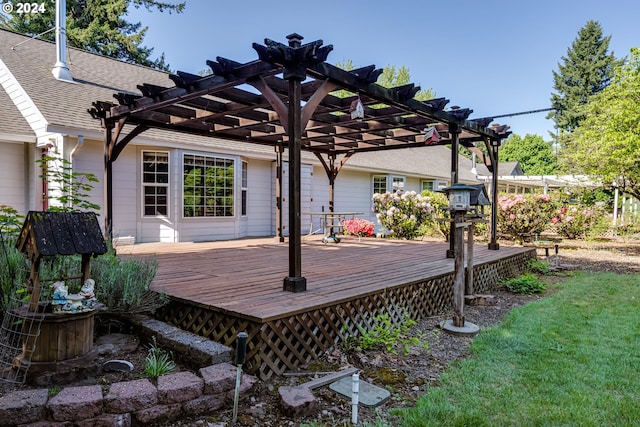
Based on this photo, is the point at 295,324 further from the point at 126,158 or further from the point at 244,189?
the point at 244,189

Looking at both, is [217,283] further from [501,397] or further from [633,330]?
[633,330]

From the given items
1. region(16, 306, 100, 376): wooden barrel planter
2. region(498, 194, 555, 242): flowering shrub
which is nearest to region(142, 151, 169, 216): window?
region(16, 306, 100, 376): wooden barrel planter

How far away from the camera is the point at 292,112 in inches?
151

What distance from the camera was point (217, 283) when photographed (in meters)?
4.14

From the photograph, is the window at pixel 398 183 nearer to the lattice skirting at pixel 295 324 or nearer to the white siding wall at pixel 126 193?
the white siding wall at pixel 126 193

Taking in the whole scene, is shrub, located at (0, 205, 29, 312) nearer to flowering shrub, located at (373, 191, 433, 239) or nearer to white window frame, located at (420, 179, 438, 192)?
flowering shrub, located at (373, 191, 433, 239)

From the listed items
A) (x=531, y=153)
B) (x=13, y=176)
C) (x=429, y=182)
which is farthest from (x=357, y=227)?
(x=531, y=153)

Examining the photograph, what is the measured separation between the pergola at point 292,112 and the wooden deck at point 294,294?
488mm

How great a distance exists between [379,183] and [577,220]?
659cm

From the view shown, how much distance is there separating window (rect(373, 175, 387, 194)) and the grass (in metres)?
10.0

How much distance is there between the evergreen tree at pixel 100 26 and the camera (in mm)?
18109

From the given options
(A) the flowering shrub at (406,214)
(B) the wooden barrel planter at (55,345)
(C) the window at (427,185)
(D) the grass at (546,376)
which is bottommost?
(D) the grass at (546,376)

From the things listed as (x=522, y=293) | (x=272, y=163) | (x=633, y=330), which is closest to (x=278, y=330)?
(x=633, y=330)

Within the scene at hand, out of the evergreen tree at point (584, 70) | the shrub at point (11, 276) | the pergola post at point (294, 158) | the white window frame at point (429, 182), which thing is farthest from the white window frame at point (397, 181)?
the evergreen tree at point (584, 70)
